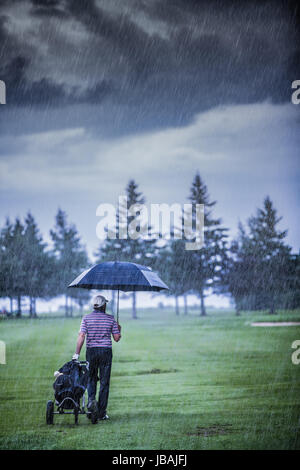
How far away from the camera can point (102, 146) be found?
114 metres

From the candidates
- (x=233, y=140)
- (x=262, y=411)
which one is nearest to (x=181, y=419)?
(x=262, y=411)

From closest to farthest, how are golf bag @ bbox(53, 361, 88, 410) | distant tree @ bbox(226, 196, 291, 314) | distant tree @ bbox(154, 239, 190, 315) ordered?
1. golf bag @ bbox(53, 361, 88, 410)
2. distant tree @ bbox(226, 196, 291, 314)
3. distant tree @ bbox(154, 239, 190, 315)

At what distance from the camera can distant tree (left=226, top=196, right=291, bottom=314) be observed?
63594mm

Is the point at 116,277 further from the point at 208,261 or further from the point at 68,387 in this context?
the point at 208,261

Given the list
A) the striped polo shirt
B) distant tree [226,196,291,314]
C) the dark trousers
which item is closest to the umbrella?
the striped polo shirt

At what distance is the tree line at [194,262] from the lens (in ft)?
211

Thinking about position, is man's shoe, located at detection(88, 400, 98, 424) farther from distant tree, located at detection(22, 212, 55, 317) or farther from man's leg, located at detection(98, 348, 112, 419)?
distant tree, located at detection(22, 212, 55, 317)

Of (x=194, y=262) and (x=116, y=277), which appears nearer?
(x=116, y=277)

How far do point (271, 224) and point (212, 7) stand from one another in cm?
3447

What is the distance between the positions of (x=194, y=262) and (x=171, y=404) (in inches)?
2332

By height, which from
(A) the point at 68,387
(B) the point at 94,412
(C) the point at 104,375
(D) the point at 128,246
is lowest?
(B) the point at 94,412

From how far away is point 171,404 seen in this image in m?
9.82

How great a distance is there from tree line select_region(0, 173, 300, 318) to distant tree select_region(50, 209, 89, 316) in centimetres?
14

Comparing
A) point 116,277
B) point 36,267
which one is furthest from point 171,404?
point 36,267
